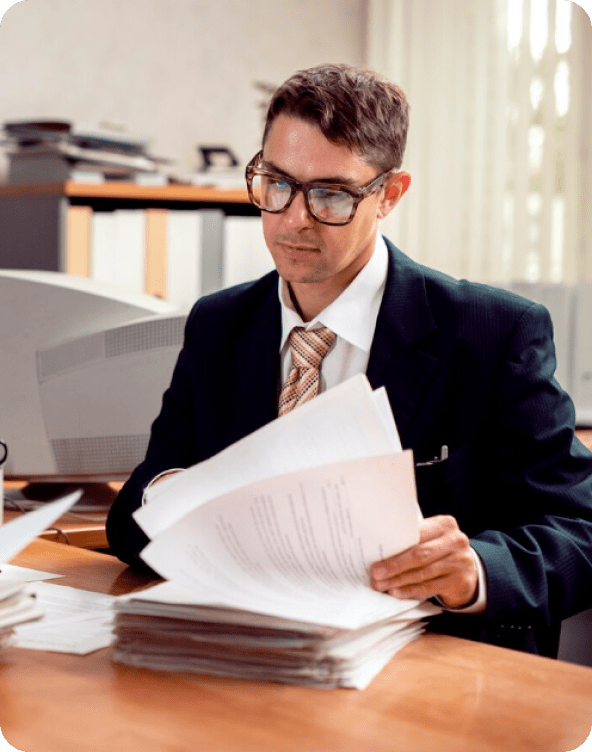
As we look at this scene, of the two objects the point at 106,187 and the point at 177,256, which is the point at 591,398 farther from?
the point at 106,187

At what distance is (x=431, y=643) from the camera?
38.6 inches

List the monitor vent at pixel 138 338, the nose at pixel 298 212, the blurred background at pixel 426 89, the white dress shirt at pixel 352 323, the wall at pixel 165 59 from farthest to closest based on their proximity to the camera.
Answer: the blurred background at pixel 426 89
the wall at pixel 165 59
the monitor vent at pixel 138 338
the white dress shirt at pixel 352 323
the nose at pixel 298 212

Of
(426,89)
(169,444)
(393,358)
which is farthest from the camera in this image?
(426,89)

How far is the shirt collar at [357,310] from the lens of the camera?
139cm

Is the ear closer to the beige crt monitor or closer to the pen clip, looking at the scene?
the pen clip

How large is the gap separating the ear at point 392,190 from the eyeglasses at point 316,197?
8 cm

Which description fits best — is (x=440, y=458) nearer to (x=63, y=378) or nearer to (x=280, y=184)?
(x=280, y=184)

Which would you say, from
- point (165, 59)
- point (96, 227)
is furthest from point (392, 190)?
point (165, 59)

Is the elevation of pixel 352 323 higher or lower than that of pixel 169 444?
higher

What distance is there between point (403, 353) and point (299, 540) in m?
0.50

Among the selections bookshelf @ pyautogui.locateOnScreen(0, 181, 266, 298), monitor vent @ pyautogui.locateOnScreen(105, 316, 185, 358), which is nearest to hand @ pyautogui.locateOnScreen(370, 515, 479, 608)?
monitor vent @ pyautogui.locateOnScreen(105, 316, 185, 358)

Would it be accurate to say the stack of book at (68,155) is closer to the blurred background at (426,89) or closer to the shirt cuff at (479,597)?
the blurred background at (426,89)

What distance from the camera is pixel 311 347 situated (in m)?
1.41

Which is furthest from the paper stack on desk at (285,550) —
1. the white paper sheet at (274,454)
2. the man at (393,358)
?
the man at (393,358)
